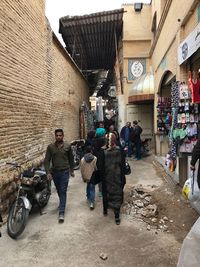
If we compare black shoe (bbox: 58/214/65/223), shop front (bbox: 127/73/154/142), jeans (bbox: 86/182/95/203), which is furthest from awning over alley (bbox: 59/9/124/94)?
black shoe (bbox: 58/214/65/223)

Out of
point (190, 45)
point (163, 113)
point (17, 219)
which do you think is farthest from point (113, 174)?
point (163, 113)

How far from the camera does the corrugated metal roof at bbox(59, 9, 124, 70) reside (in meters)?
16.7

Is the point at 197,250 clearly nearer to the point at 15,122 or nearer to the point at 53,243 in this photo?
the point at 53,243

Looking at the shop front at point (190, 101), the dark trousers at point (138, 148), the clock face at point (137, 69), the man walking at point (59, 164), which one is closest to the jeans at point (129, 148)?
the dark trousers at point (138, 148)

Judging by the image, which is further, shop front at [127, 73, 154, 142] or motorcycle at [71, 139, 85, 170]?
shop front at [127, 73, 154, 142]

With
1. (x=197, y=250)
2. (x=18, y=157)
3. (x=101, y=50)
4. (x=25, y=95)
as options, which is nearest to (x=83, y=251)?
(x=197, y=250)

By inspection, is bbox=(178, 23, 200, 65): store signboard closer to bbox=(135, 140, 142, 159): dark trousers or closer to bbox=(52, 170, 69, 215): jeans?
bbox=(52, 170, 69, 215): jeans

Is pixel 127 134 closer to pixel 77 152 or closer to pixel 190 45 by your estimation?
pixel 77 152

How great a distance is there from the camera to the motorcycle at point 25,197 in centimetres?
523

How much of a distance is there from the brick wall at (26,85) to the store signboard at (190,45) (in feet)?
12.3

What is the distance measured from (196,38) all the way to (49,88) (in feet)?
18.0

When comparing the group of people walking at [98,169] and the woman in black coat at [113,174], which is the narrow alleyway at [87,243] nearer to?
the group of people walking at [98,169]

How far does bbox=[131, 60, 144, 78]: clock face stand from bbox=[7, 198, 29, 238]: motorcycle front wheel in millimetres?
14166

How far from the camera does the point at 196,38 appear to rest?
20.3 ft
